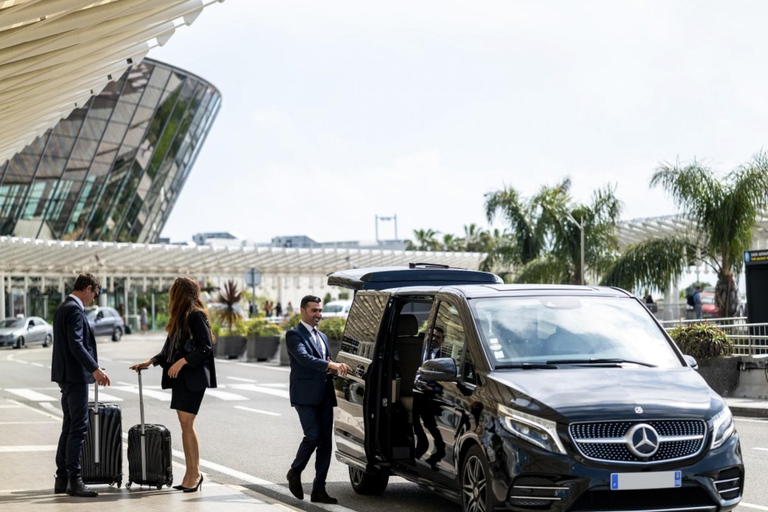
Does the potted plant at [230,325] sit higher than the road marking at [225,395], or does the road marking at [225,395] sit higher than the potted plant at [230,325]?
the potted plant at [230,325]

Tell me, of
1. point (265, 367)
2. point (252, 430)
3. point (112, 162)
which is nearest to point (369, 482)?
point (252, 430)

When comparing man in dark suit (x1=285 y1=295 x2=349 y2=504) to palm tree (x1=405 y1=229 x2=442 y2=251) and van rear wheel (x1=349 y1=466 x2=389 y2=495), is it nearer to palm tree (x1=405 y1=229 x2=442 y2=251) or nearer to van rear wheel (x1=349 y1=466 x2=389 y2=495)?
van rear wheel (x1=349 y1=466 x2=389 y2=495)

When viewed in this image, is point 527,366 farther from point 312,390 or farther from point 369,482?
point 369,482

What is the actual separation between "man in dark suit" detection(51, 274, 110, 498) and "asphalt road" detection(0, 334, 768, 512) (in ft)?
5.50

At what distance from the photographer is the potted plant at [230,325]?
3762 centimetres

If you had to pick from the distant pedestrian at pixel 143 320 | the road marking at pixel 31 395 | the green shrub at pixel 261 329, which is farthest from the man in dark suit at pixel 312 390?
the distant pedestrian at pixel 143 320

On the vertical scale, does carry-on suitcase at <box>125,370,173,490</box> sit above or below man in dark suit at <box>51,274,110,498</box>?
below

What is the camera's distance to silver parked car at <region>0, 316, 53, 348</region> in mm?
48281

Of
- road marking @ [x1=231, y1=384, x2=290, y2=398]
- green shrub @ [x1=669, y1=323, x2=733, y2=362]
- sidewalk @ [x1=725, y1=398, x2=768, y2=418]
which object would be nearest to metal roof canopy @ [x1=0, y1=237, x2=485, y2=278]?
road marking @ [x1=231, y1=384, x2=290, y2=398]

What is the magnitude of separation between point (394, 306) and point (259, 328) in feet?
88.6

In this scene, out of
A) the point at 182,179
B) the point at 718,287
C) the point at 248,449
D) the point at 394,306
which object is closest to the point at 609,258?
the point at 718,287

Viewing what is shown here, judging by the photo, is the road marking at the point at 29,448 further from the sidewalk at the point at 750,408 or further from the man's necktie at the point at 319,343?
the sidewalk at the point at 750,408

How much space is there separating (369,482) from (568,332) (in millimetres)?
2625

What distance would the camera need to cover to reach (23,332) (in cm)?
4922
